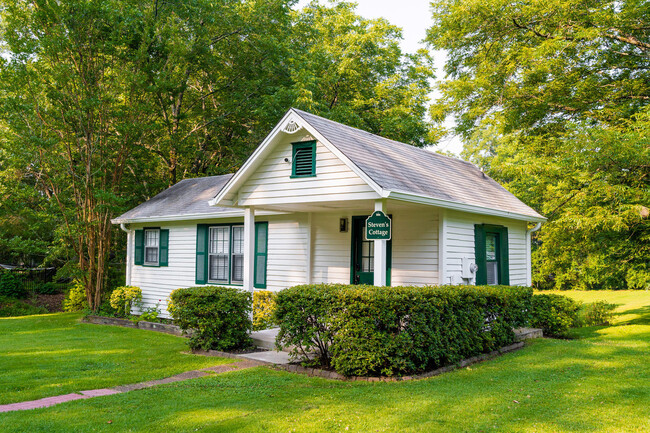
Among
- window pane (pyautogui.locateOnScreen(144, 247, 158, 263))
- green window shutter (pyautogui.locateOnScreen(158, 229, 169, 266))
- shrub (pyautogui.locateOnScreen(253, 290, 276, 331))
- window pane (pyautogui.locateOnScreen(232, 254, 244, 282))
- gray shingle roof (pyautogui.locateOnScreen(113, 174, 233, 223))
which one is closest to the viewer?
shrub (pyautogui.locateOnScreen(253, 290, 276, 331))

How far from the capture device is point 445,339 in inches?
A: 316

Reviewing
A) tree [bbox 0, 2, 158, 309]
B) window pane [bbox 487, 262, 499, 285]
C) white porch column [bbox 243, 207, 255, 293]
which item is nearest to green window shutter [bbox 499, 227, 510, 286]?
window pane [bbox 487, 262, 499, 285]

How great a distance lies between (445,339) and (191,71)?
18.0 metres

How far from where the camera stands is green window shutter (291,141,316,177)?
32.1 feet

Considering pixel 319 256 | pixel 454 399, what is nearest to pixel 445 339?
pixel 454 399

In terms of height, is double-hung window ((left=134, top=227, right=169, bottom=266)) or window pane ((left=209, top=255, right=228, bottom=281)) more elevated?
double-hung window ((left=134, top=227, right=169, bottom=266))

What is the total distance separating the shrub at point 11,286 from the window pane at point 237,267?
43.1 ft

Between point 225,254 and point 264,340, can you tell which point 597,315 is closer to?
point 264,340

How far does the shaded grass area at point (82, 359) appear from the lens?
7535 millimetres

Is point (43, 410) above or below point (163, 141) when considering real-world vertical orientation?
below

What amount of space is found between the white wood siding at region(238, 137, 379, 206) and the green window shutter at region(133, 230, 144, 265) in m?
6.74

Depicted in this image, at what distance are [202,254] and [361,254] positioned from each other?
509 cm

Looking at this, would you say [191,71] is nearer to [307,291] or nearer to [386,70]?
[386,70]

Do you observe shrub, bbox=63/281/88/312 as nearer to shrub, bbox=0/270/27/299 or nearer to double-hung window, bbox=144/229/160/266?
shrub, bbox=0/270/27/299
